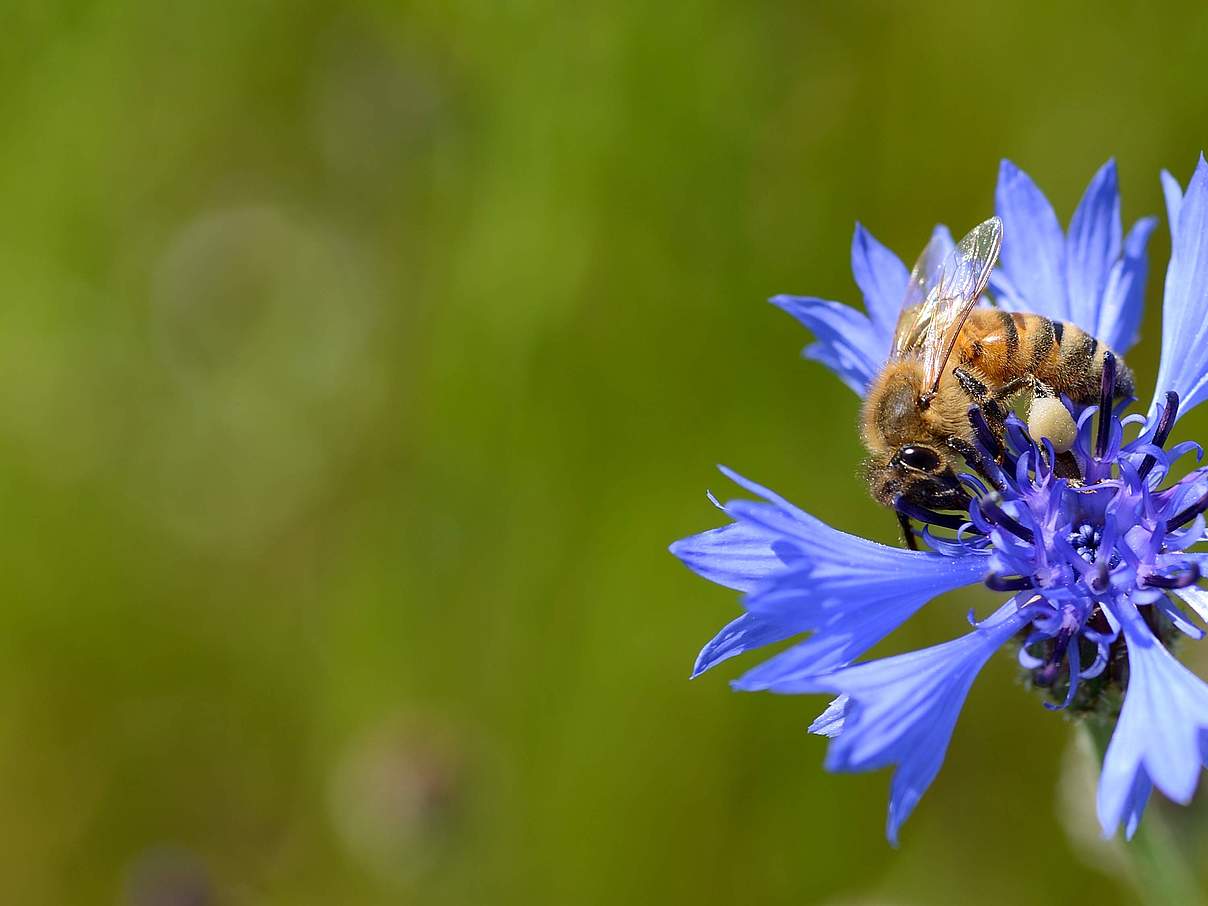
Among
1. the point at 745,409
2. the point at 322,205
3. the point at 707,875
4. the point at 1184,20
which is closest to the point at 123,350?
the point at 322,205

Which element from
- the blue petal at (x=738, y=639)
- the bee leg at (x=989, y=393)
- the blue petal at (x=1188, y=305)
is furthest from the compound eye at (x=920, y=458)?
the blue petal at (x=1188, y=305)

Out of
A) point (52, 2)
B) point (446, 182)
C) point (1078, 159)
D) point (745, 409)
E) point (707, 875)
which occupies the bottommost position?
point (707, 875)

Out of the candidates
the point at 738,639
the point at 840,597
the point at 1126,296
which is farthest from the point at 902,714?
the point at 1126,296

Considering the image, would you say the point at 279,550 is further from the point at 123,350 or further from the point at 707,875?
the point at 707,875

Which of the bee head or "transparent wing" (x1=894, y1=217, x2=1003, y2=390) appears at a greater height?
"transparent wing" (x1=894, y1=217, x2=1003, y2=390)

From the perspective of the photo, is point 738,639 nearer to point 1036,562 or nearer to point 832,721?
point 832,721

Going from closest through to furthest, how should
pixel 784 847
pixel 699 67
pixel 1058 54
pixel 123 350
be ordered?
pixel 784 847 < pixel 699 67 < pixel 1058 54 < pixel 123 350

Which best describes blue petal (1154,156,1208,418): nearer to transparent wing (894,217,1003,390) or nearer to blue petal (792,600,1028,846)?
transparent wing (894,217,1003,390)

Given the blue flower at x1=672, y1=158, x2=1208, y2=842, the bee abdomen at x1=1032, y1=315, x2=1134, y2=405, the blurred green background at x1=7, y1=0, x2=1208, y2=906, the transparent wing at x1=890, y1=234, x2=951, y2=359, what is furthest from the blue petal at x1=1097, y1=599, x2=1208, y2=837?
the blurred green background at x1=7, y1=0, x2=1208, y2=906
